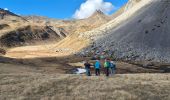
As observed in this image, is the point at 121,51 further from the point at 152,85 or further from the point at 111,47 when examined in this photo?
the point at 152,85

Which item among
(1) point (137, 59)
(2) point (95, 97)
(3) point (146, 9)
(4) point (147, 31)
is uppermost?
(3) point (146, 9)

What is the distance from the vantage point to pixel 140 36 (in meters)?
103

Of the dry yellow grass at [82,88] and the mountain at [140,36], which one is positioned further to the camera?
the mountain at [140,36]

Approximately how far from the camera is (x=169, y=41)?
9756 cm

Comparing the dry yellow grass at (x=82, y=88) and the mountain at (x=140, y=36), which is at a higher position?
the mountain at (x=140, y=36)

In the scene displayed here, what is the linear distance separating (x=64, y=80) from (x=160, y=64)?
53.0 meters

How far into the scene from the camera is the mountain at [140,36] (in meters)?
95.2

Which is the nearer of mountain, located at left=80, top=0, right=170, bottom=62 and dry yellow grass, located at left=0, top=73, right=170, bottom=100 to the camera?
dry yellow grass, located at left=0, top=73, right=170, bottom=100

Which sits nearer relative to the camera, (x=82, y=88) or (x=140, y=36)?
(x=82, y=88)

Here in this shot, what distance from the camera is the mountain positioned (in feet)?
312

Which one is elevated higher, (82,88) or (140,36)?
(140,36)

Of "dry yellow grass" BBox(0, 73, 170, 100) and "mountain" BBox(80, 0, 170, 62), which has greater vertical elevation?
"mountain" BBox(80, 0, 170, 62)

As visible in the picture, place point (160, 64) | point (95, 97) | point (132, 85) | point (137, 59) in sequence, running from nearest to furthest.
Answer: point (95, 97) < point (132, 85) < point (160, 64) < point (137, 59)

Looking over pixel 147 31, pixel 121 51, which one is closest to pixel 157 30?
pixel 147 31
